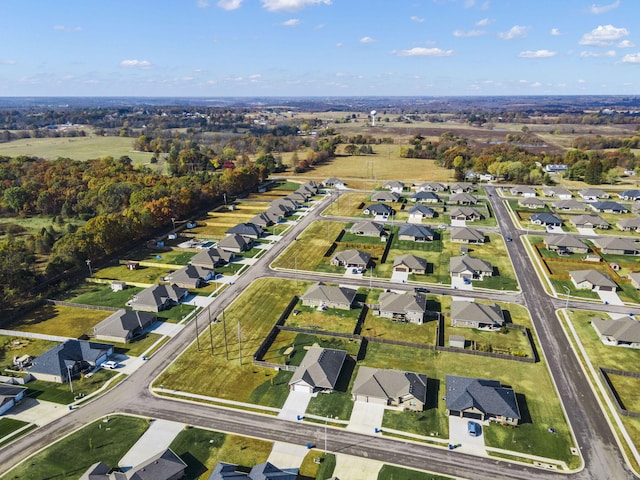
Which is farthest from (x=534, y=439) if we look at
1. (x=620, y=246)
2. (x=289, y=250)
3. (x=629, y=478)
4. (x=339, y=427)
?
(x=620, y=246)

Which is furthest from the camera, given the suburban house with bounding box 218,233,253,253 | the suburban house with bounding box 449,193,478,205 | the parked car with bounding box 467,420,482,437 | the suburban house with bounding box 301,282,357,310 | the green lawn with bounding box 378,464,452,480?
the suburban house with bounding box 449,193,478,205

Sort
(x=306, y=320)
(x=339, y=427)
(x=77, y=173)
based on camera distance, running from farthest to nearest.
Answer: (x=77, y=173) < (x=306, y=320) < (x=339, y=427)

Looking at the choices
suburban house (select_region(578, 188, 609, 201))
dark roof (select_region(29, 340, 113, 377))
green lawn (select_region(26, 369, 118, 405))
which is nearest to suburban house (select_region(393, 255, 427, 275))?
dark roof (select_region(29, 340, 113, 377))

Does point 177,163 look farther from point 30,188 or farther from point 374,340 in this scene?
point 374,340

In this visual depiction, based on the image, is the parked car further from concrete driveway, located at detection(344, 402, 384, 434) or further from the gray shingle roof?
concrete driveway, located at detection(344, 402, 384, 434)

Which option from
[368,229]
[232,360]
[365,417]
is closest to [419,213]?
[368,229]

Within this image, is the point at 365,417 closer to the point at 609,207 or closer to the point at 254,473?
the point at 254,473
